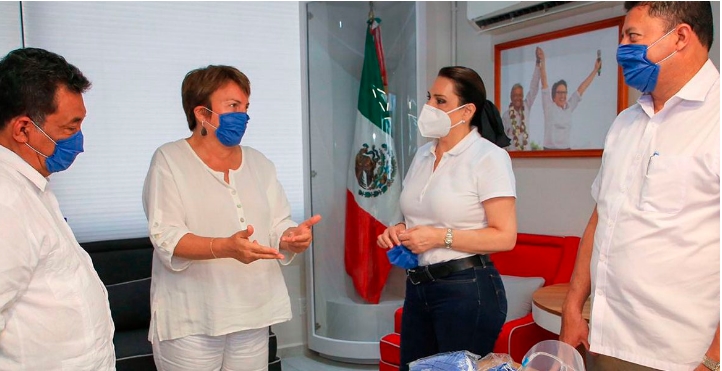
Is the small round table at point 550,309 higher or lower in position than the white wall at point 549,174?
lower

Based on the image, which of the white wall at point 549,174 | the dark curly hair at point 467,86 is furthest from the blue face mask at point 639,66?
the white wall at point 549,174

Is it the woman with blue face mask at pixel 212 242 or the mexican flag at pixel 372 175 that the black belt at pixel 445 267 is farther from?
the mexican flag at pixel 372 175

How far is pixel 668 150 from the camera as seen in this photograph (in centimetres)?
125

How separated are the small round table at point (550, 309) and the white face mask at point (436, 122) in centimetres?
80

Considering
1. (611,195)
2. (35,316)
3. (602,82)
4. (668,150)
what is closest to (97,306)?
(35,316)

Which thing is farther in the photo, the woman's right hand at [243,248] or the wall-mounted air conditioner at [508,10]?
the wall-mounted air conditioner at [508,10]

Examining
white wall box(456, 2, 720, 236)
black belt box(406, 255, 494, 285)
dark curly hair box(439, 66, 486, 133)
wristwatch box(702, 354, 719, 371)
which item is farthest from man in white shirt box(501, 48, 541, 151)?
wristwatch box(702, 354, 719, 371)

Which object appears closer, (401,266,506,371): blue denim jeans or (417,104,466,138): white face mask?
(401,266,506,371): blue denim jeans

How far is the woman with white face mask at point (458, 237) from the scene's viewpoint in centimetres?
172

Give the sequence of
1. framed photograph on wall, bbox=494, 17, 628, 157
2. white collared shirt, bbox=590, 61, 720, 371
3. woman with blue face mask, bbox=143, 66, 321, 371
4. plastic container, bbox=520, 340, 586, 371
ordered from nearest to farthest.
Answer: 1. plastic container, bbox=520, 340, 586, 371
2. white collared shirt, bbox=590, 61, 720, 371
3. woman with blue face mask, bbox=143, 66, 321, 371
4. framed photograph on wall, bbox=494, 17, 628, 157

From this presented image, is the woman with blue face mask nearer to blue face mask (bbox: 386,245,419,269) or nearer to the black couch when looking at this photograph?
blue face mask (bbox: 386,245,419,269)

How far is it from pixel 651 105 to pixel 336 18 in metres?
2.47

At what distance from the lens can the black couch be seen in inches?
119

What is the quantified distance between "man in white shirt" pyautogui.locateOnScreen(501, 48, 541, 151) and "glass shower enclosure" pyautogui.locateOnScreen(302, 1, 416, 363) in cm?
58
